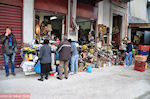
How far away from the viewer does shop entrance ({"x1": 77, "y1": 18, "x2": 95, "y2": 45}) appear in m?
10.8

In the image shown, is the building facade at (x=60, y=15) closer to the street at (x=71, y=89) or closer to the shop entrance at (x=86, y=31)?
the shop entrance at (x=86, y=31)

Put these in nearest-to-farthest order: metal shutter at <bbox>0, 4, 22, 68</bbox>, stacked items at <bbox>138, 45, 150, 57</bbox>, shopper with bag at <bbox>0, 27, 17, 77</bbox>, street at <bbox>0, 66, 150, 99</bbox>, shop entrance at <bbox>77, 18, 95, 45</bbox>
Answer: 1. street at <bbox>0, 66, 150, 99</bbox>
2. shopper with bag at <bbox>0, 27, 17, 77</bbox>
3. metal shutter at <bbox>0, 4, 22, 68</bbox>
4. shop entrance at <bbox>77, 18, 95, 45</bbox>
5. stacked items at <bbox>138, 45, 150, 57</bbox>

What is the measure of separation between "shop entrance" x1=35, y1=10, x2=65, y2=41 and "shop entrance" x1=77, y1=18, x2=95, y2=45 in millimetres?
1841

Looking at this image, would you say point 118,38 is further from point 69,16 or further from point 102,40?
point 69,16

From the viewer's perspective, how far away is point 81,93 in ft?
14.7

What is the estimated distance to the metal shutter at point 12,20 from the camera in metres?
6.66

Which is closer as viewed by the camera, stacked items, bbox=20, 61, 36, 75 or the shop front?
stacked items, bbox=20, 61, 36, 75

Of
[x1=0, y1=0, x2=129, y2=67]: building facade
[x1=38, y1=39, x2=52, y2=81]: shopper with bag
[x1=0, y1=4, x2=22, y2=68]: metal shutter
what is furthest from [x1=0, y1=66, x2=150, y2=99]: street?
[x1=0, y1=0, x2=129, y2=67]: building facade

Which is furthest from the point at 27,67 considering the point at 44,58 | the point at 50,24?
the point at 50,24

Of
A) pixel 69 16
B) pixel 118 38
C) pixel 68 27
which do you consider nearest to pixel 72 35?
pixel 68 27

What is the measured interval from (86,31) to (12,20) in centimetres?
639

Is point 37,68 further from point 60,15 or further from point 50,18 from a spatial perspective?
point 50,18

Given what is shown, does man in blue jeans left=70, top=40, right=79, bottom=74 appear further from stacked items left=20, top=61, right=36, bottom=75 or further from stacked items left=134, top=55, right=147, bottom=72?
stacked items left=134, top=55, right=147, bottom=72

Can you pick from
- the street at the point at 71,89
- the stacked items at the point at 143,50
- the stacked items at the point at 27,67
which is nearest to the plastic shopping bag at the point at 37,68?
the stacked items at the point at 27,67
